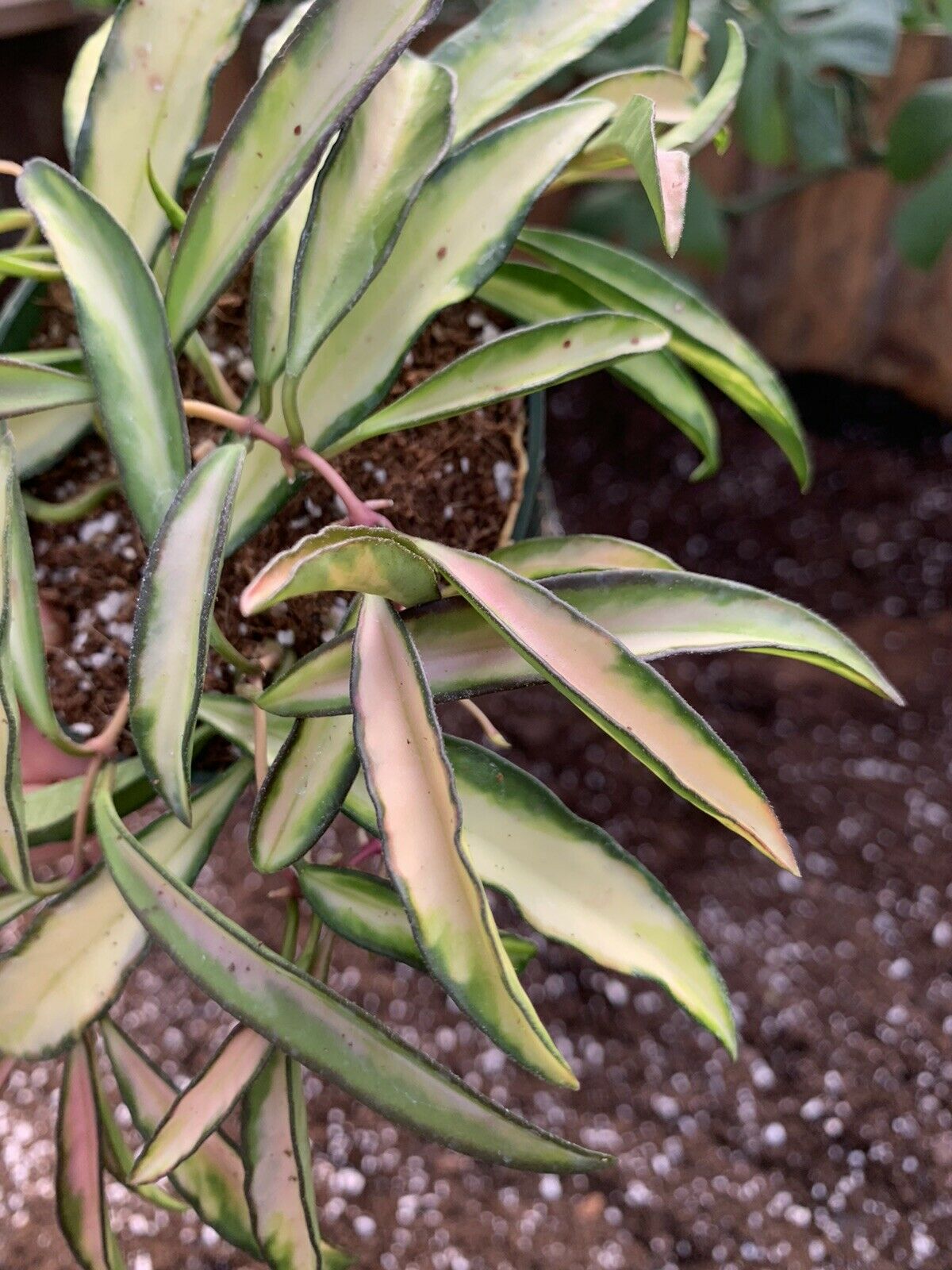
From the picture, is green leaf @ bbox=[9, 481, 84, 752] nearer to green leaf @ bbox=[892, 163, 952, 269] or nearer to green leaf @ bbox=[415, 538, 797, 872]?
green leaf @ bbox=[415, 538, 797, 872]

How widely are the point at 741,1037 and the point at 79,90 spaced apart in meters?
0.85

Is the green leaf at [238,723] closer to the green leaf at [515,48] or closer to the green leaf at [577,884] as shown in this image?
the green leaf at [577,884]

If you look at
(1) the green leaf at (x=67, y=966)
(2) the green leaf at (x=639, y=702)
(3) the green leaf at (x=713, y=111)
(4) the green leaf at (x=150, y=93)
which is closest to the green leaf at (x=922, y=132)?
(3) the green leaf at (x=713, y=111)

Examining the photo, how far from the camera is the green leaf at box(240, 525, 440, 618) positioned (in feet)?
1.21

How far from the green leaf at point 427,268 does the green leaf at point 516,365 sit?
0.02 meters

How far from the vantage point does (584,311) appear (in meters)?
0.62

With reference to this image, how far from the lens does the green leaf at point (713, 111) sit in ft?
1.68

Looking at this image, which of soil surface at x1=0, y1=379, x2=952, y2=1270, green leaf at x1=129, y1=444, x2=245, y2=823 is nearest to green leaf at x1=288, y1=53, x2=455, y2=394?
green leaf at x1=129, y1=444, x2=245, y2=823

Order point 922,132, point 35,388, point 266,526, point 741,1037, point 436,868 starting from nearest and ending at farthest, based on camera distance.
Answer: point 436,868
point 35,388
point 266,526
point 741,1037
point 922,132

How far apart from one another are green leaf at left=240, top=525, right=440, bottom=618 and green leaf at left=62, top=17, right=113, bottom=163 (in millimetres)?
332

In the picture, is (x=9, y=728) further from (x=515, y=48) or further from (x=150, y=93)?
(x=515, y=48)

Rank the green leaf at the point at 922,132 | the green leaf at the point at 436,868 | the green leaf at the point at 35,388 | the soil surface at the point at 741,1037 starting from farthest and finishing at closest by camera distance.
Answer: the green leaf at the point at 922,132
the soil surface at the point at 741,1037
the green leaf at the point at 35,388
the green leaf at the point at 436,868

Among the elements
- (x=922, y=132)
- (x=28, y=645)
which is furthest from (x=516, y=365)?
(x=922, y=132)

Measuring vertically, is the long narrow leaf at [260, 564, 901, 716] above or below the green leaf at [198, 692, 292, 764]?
above
